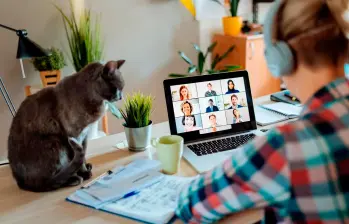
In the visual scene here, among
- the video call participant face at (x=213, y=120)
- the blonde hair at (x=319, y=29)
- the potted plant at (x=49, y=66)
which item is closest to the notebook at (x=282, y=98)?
the video call participant face at (x=213, y=120)

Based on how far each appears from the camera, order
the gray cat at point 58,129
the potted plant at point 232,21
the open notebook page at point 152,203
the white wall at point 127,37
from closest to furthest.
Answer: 1. the open notebook page at point 152,203
2. the gray cat at point 58,129
3. the white wall at point 127,37
4. the potted plant at point 232,21

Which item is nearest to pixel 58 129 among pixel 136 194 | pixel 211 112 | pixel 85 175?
pixel 85 175

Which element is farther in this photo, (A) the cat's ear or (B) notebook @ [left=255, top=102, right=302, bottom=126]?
(B) notebook @ [left=255, top=102, right=302, bottom=126]

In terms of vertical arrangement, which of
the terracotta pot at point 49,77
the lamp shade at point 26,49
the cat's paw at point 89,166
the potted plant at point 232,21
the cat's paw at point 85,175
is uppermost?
the potted plant at point 232,21

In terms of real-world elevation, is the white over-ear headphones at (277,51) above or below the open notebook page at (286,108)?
above

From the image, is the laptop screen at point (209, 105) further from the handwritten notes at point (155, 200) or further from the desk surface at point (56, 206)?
the handwritten notes at point (155, 200)

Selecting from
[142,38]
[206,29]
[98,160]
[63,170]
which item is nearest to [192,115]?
[98,160]

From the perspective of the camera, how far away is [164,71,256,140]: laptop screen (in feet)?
4.91

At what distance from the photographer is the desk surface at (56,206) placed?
103 cm

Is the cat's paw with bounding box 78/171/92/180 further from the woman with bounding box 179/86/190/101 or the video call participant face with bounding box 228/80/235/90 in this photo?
the video call participant face with bounding box 228/80/235/90

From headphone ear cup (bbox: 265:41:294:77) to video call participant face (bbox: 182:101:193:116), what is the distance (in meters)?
0.66

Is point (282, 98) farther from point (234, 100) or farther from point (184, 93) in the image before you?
point (184, 93)

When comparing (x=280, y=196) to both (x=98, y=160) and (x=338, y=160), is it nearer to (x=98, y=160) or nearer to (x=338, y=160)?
(x=338, y=160)

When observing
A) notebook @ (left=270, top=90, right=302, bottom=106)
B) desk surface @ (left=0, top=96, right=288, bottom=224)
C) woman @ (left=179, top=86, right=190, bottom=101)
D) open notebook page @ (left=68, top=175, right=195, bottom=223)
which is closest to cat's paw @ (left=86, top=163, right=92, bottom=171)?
desk surface @ (left=0, top=96, right=288, bottom=224)
